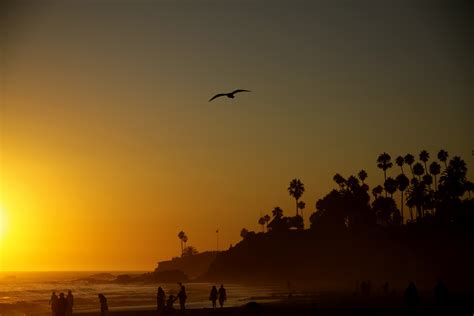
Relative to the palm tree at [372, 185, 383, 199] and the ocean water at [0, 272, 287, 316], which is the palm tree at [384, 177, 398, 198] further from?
the ocean water at [0, 272, 287, 316]

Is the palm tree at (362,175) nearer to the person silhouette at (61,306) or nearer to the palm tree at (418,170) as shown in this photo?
the palm tree at (418,170)

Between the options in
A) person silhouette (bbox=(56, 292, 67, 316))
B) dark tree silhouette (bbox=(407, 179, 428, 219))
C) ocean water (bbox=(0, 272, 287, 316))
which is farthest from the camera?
dark tree silhouette (bbox=(407, 179, 428, 219))

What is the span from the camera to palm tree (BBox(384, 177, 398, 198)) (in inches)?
5012

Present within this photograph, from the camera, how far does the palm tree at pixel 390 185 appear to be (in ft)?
418

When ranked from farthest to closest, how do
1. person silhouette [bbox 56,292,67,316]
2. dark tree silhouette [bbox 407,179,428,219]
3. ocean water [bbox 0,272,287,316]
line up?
dark tree silhouette [bbox 407,179,428,219], ocean water [bbox 0,272,287,316], person silhouette [bbox 56,292,67,316]

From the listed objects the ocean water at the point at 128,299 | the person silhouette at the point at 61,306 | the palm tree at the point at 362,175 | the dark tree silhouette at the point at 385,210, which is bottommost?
the ocean water at the point at 128,299

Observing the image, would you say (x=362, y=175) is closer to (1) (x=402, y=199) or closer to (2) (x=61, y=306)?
(1) (x=402, y=199)

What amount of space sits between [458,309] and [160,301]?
1803cm

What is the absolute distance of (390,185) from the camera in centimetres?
12769

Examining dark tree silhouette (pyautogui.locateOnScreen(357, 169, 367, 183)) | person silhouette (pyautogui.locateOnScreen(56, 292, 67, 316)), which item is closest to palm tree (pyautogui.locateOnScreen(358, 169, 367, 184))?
dark tree silhouette (pyautogui.locateOnScreen(357, 169, 367, 183))

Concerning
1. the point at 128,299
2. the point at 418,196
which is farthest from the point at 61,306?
the point at 418,196

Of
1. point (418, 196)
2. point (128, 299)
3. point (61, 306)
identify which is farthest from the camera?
point (418, 196)

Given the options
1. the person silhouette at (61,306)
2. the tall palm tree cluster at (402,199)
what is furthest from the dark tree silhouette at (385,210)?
the person silhouette at (61,306)

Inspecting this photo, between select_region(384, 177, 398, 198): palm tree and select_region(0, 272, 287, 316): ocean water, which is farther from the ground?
select_region(384, 177, 398, 198): palm tree
